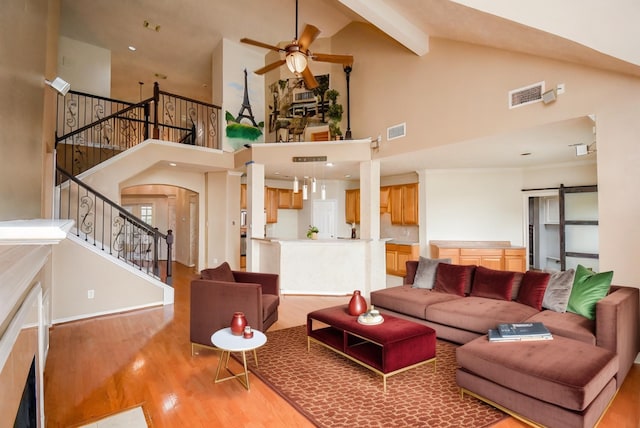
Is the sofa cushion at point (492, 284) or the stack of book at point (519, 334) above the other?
the sofa cushion at point (492, 284)

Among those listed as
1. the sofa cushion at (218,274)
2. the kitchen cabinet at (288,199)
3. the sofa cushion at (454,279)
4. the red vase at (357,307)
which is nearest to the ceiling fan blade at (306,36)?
the sofa cushion at (218,274)

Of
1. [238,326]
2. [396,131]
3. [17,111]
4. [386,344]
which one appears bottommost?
[386,344]

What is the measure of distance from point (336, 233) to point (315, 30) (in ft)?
18.7

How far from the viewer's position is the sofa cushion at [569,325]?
2.79 m

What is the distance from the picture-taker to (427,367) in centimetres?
317

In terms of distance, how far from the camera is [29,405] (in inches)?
58.1

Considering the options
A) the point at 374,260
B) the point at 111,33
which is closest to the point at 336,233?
the point at 374,260

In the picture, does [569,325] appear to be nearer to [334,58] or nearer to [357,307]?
[357,307]

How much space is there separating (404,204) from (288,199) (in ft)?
10.6

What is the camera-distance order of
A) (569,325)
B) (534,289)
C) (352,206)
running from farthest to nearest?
(352,206), (534,289), (569,325)

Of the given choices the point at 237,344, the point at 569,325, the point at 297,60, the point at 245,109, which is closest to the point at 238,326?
the point at 237,344

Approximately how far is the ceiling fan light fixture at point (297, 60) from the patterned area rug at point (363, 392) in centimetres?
338

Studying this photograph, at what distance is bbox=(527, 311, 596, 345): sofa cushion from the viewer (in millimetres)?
2785

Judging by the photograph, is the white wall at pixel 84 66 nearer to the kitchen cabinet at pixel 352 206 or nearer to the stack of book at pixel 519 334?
the kitchen cabinet at pixel 352 206
